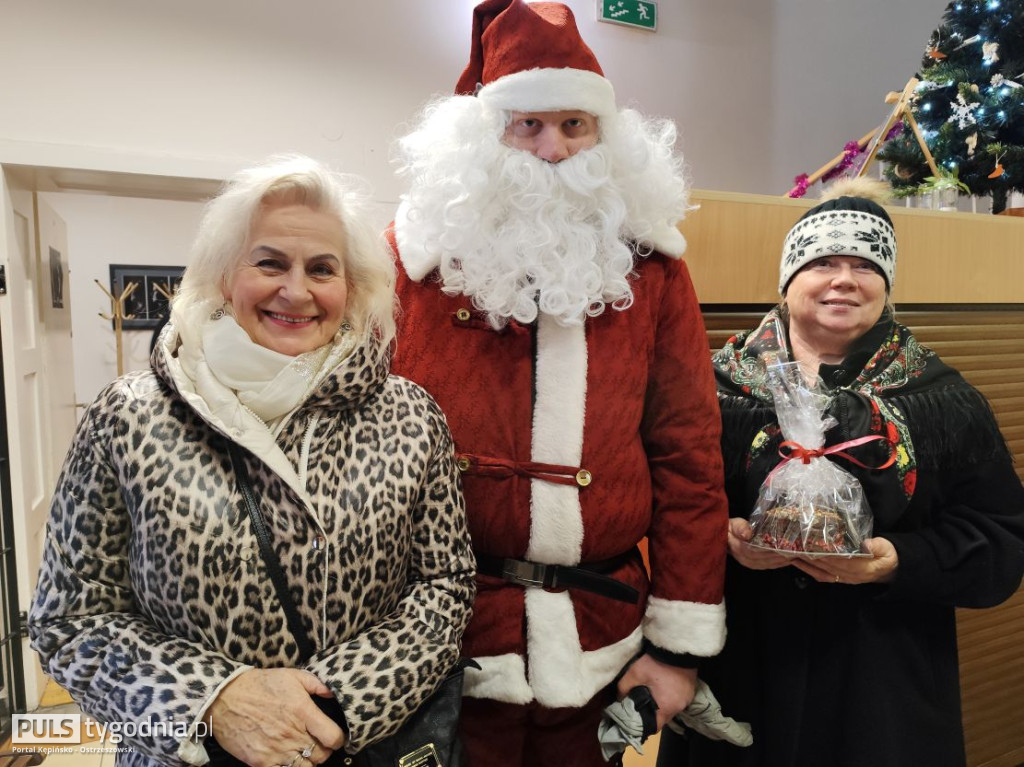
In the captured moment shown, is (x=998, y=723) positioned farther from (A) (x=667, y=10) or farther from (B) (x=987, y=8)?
(A) (x=667, y=10)

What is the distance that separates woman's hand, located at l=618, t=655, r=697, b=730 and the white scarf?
2.84 ft

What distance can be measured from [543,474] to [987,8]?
300 cm

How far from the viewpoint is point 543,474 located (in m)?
1.29

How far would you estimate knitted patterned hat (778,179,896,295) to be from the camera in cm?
150

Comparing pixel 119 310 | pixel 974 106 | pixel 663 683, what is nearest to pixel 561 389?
pixel 663 683

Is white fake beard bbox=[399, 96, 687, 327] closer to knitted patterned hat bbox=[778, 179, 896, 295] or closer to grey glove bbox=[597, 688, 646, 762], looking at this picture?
knitted patterned hat bbox=[778, 179, 896, 295]

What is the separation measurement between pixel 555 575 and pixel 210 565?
633mm

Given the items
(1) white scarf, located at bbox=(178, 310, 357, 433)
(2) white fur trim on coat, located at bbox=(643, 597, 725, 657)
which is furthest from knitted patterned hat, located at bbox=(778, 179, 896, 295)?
(1) white scarf, located at bbox=(178, 310, 357, 433)

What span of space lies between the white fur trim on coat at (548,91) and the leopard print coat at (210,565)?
64 centimetres

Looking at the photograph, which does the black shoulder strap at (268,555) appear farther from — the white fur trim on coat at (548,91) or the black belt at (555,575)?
the white fur trim on coat at (548,91)

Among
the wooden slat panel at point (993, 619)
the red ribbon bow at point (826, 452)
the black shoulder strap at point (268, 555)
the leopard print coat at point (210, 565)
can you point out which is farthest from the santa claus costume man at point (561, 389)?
the wooden slat panel at point (993, 619)

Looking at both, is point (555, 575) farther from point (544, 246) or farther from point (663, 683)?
point (544, 246)

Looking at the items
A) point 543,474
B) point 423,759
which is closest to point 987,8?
point 543,474

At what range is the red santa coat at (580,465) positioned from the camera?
130 cm
